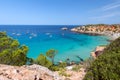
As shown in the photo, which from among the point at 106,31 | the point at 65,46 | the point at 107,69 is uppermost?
the point at 107,69

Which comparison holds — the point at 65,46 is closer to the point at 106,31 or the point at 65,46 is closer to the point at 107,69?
the point at 106,31

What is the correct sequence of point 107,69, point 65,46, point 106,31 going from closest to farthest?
point 107,69 < point 65,46 < point 106,31

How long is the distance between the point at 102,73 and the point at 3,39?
97.3 feet

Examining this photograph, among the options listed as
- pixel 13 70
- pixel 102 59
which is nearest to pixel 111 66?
pixel 102 59

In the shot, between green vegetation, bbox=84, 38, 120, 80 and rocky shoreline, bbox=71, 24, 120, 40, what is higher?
green vegetation, bbox=84, 38, 120, 80

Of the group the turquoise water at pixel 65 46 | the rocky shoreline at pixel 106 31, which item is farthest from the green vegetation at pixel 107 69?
the rocky shoreline at pixel 106 31

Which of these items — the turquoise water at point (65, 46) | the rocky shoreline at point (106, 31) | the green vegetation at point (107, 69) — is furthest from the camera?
the rocky shoreline at point (106, 31)

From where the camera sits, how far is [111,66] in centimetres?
840

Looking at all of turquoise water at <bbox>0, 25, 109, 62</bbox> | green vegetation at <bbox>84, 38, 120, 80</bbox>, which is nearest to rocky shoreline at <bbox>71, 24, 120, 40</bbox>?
turquoise water at <bbox>0, 25, 109, 62</bbox>

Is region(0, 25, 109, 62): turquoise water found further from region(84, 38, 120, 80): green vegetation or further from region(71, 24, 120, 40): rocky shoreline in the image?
region(84, 38, 120, 80): green vegetation

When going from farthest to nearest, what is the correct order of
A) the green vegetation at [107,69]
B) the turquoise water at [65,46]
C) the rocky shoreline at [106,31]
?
1. the rocky shoreline at [106,31]
2. the turquoise water at [65,46]
3. the green vegetation at [107,69]

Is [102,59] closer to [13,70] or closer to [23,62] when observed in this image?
[13,70]

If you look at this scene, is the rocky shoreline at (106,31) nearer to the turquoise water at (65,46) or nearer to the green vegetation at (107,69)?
Answer: the turquoise water at (65,46)

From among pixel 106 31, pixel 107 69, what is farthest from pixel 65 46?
pixel 107 69
